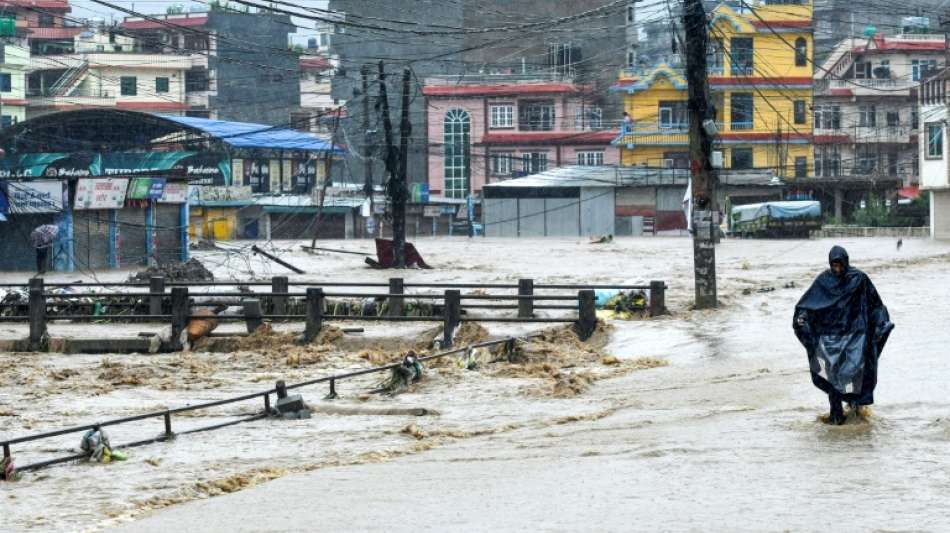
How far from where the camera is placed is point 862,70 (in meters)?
93.8

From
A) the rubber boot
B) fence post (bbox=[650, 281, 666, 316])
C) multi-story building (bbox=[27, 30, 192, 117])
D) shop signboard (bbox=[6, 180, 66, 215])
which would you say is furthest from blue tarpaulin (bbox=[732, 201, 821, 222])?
the rubber boot

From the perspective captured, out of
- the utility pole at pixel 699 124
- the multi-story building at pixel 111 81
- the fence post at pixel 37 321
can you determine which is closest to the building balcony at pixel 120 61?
the multi-story building at pixel 111 81

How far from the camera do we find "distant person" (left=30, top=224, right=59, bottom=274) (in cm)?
4412

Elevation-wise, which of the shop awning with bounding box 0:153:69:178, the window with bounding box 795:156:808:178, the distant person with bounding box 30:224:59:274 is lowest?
the distant person with bounding box 30:224:59:274

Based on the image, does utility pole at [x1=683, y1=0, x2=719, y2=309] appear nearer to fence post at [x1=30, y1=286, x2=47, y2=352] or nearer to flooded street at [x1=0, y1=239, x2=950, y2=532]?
flooded street at [x1=0, y1=239, x2=950, y2=532]

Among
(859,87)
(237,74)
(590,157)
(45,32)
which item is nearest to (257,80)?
(237,74)

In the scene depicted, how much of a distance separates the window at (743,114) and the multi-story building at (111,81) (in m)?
33.7

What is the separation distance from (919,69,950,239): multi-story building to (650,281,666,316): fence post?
36906mm

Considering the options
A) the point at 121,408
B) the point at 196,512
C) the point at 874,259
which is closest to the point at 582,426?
the point at 196,512

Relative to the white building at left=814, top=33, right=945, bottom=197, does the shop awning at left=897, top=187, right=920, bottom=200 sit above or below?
below

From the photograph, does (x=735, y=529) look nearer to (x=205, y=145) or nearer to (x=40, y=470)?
(x=40, y=470)

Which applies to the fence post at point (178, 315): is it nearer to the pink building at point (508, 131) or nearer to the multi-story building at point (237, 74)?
the pink building at point (508, 131)

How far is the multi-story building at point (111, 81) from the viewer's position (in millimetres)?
89812

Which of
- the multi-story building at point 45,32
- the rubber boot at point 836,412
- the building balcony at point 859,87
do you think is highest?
the multi-story building at point 45,32
